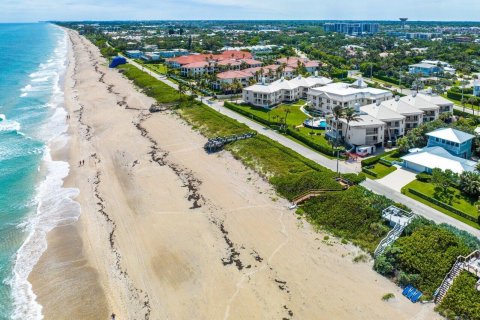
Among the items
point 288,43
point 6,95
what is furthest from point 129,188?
point 288,43

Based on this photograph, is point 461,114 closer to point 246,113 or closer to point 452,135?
point 452,135

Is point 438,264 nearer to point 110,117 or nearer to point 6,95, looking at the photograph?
point 110,117

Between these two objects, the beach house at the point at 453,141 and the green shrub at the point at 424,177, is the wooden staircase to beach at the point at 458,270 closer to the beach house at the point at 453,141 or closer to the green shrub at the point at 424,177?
the green shrub at the point at 424,177

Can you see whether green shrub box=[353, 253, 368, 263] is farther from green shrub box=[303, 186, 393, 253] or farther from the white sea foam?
the white sea foam

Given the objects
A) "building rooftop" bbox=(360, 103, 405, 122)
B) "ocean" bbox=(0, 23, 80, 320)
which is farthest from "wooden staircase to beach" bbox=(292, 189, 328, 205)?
"ocean" bbox=(0, 23, 80, 320)

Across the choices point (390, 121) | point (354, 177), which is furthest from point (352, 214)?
point (390, 121)

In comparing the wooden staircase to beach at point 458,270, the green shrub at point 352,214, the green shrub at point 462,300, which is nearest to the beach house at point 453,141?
the green shrub at point 352,214
